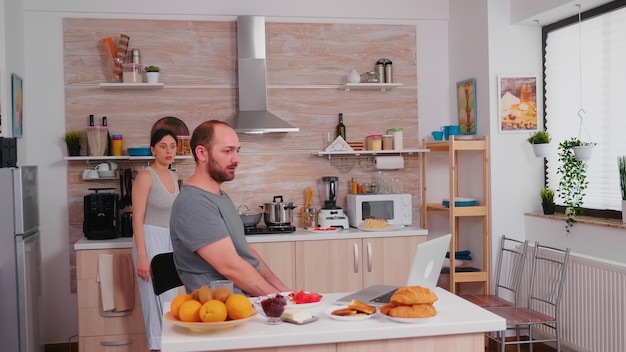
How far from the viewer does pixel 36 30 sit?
4934 millimetres

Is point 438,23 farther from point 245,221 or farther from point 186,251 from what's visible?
point 186,251

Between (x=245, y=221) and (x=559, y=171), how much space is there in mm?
2177


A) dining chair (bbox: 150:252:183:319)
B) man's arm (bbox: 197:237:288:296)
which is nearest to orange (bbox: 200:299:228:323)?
man's arm (bbox: 197:237:288:296)

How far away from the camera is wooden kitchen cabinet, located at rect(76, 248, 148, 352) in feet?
14.9

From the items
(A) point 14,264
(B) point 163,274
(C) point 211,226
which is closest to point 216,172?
(C) point 211,226

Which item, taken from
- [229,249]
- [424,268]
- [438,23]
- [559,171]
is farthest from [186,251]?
[438,23]

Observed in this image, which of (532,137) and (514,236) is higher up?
(532,137)

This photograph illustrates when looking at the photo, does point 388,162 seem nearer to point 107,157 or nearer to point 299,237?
point 299,237

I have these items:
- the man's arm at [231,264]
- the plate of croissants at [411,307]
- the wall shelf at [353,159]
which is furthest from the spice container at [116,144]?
the plate of croissants at [411,307]

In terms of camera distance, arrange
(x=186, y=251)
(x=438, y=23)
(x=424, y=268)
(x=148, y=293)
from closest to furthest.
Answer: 1. (x=424, y=268)
2. (x=186, y=251)
3. (x=148, y=293)
4. (x=438, y=23)

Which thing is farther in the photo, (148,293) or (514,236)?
(514,236)

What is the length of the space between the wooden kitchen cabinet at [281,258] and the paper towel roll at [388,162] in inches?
38.9

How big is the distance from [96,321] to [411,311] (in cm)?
293

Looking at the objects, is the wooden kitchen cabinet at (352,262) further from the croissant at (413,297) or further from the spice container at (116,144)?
the croissant at (413,297)
